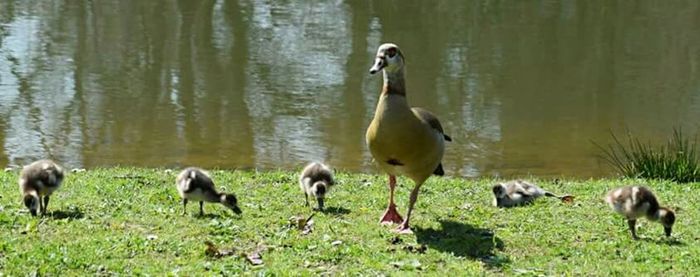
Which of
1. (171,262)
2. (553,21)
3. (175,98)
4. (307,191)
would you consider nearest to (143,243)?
(171,262)

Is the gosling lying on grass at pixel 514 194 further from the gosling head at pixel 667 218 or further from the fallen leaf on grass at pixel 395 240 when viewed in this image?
the fallen leaf on grass at pixel 395 240

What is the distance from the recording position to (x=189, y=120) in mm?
21641

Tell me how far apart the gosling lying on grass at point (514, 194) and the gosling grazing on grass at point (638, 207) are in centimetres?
172

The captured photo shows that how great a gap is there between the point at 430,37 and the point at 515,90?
6670mm

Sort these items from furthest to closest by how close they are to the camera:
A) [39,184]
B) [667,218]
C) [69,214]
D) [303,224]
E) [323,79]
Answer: [323,79] → [69,214] → [39,184] → [303,224] → [667,218]

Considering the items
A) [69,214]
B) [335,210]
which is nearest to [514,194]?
[335,210]

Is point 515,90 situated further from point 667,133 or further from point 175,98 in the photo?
point 175,98

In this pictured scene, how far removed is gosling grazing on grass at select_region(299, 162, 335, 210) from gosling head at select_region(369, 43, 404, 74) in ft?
5.30

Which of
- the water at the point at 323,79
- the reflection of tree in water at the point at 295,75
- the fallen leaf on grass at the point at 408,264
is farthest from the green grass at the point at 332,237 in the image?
the reflection of tree in water at the point at 295,75

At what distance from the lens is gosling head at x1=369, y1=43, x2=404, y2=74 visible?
33.4 feet

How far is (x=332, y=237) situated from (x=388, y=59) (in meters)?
1.82

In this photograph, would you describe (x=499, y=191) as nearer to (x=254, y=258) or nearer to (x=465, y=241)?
(x=465, y=241)

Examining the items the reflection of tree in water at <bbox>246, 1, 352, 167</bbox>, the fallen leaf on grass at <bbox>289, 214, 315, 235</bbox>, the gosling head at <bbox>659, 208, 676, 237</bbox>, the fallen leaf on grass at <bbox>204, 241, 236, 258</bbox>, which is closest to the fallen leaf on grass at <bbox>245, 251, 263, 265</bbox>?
the fallen leaf on grass at <bbox>204, 241, 236, 258</bbox>

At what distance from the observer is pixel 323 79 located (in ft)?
82.9
